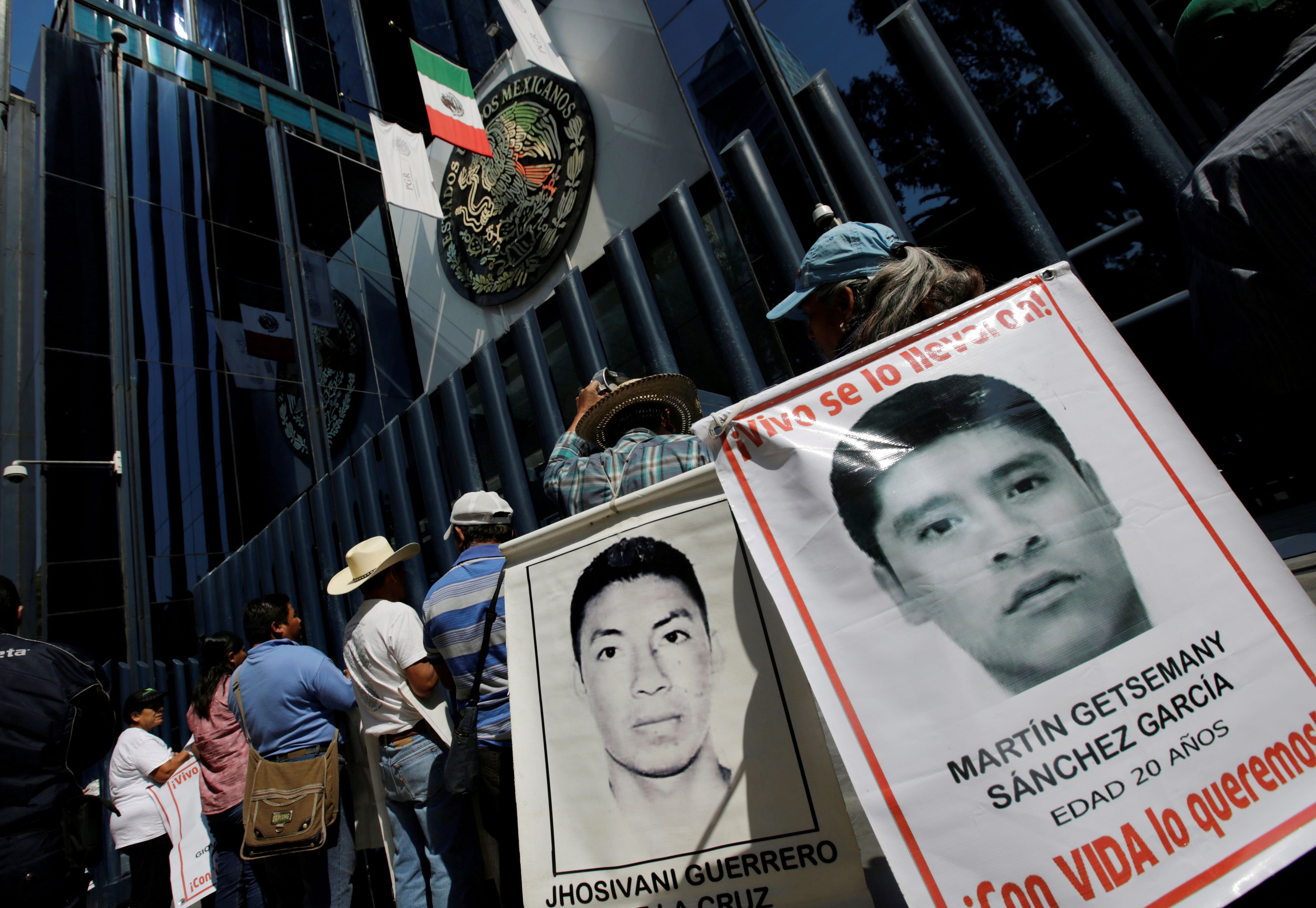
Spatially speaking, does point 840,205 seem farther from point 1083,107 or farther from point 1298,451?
point 1298,451

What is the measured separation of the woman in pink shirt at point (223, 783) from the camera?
3.58 metres

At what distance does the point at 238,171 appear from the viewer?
13.4m

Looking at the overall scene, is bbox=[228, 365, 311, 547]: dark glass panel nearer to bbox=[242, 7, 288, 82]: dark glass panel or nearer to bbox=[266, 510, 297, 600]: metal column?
bbox=[266, 510, 297, 600]: metal column

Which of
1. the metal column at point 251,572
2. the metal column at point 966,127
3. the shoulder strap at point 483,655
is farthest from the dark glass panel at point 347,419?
the metal column at point 966,127

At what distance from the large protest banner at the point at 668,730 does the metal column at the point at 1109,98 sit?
6.63ft

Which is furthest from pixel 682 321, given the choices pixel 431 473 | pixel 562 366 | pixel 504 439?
pixel 431 473

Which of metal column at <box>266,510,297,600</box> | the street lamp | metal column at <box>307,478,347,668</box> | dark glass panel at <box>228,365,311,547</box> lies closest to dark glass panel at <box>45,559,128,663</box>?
the street lamp

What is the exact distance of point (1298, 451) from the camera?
7.64 feet

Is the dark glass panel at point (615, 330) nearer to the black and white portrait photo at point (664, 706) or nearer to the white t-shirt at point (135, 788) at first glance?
the white t-shirt at point (135, 788)

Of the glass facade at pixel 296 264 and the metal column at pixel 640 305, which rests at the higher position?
the glass facade at pixel 296 264

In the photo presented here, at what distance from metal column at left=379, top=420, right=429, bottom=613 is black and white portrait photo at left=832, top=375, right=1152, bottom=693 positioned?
188 inches

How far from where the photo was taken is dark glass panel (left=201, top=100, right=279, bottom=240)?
42.3ft

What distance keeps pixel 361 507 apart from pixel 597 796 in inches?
211

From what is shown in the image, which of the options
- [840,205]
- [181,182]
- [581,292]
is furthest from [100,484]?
[840,205]
